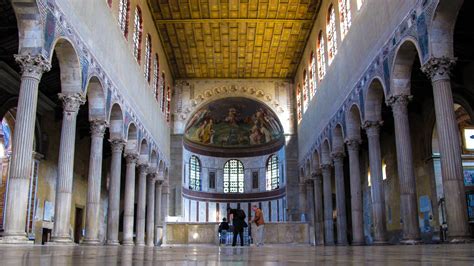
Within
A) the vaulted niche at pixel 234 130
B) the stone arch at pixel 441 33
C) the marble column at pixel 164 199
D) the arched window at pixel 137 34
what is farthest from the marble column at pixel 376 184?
the marble column at pixel 164 199

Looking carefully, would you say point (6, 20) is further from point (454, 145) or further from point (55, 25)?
point (454, 145)

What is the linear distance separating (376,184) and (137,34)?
13578mm

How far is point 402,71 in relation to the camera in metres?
14.9

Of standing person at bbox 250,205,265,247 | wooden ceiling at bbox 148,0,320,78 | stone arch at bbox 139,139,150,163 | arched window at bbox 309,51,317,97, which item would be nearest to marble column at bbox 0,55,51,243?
standing person at bbox 250,205,265,247

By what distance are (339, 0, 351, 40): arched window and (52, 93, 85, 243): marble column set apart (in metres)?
11.5

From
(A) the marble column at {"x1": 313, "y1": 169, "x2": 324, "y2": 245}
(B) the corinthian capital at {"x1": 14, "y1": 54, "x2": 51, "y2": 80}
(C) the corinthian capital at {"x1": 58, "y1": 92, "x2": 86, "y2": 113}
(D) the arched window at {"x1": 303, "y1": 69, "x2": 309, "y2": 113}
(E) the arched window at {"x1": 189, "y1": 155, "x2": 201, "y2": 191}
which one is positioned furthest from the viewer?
(E) the arched window at {"x1": 189, "y1": 155, "x2": 201, "y2": 191}

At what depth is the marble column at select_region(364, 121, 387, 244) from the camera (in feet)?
54.5

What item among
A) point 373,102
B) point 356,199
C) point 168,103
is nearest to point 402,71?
point 373,102

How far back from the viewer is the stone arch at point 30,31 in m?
12.1

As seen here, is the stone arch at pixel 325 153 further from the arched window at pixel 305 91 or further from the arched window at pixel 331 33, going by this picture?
the arched window at pixel 305 91

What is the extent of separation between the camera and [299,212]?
3306 cm

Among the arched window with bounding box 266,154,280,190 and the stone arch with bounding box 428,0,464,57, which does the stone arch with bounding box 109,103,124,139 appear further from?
the arched window with bounding box 266,154,280,190

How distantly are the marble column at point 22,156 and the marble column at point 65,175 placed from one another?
2.44 metres

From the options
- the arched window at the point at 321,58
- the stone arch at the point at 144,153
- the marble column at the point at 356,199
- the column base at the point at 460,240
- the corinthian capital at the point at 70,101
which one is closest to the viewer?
the column base at the point at 460,240
